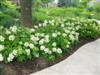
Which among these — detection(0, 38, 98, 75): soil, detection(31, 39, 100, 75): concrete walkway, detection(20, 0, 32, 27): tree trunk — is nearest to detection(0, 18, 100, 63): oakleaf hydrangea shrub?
detection(0, 38, 98, 75): soil

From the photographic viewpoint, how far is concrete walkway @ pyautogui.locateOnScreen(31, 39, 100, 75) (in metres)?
5.56

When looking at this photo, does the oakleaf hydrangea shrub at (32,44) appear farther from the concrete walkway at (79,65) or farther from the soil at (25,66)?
the concrete walkway at (79,65)

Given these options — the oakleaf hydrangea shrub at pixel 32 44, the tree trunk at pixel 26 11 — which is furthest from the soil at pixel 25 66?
the tree trunk at pixel 26 11

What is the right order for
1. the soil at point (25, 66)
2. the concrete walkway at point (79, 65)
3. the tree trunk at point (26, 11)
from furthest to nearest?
the tree trunk at point (26, 11), the concrete walkway at point (79, 65), the soil at point (25, 66)

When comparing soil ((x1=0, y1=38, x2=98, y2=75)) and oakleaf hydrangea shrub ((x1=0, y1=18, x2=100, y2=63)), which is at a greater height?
oakleaf hydrangea shrub ((x1=0, y1=18, x2=100, y2=63))

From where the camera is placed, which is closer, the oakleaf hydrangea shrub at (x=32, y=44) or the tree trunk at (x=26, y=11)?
the oakleaf hydrangea shrub at (x=32, y=44)

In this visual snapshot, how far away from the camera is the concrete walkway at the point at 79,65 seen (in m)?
5.56

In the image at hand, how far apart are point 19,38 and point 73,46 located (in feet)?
7.47

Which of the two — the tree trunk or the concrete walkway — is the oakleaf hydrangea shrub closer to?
the concrete walkway

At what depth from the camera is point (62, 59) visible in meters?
6.52

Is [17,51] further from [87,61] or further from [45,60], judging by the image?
[87,61]

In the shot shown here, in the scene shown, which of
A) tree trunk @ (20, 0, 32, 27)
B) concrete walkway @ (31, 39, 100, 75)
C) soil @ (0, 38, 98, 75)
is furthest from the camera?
tree trunk @ (20, 0, 32, 27)

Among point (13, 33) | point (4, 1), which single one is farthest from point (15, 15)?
point (13, 33)

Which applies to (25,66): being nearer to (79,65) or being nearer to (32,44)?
(32,44)
